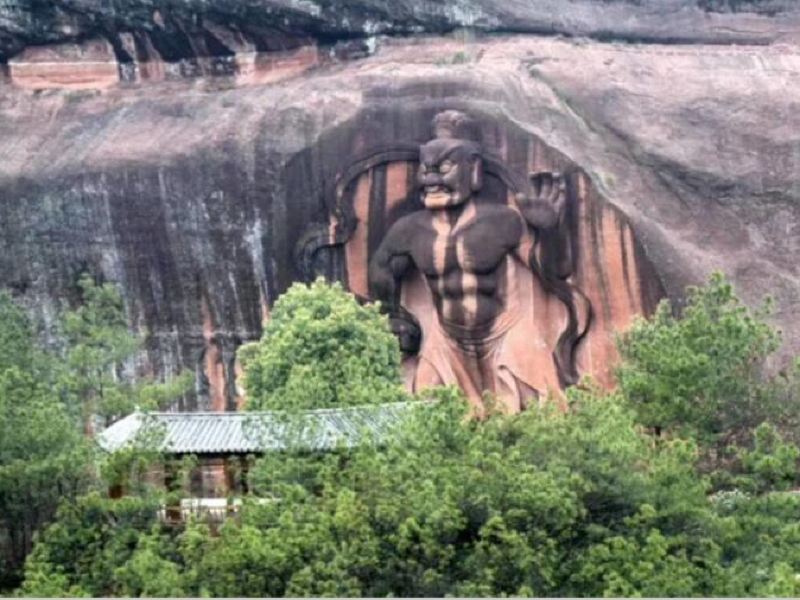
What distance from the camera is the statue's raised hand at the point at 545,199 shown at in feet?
67.2

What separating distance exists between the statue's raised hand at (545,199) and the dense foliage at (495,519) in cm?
574

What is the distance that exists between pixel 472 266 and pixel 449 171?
1178 mm

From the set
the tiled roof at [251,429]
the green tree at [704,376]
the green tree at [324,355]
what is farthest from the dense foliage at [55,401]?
the green tree at [704,376]

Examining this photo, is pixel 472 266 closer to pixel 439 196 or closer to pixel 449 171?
pixel 439 196

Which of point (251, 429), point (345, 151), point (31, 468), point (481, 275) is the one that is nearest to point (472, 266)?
point (481, 275)

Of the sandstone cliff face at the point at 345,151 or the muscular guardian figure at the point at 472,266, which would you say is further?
the muscular guardian figure at the point at 472,266

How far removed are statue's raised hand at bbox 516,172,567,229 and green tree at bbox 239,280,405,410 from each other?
2439mm

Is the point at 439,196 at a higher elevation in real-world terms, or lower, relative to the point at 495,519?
higher

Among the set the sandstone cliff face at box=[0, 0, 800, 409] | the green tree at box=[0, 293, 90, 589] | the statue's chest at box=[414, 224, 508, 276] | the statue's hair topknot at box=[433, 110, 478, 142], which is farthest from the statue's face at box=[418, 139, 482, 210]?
the green tree at box=[0, 293, 90, 589]

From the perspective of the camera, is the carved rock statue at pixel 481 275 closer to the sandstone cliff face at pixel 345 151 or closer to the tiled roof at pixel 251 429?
the sandstone cliff face at pixel 345 151

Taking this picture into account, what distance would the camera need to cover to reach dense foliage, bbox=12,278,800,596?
501 inches

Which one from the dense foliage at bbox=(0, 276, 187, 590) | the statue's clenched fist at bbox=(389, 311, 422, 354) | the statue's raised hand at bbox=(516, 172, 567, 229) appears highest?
the statue's raised hand at bbox=(516, 172, 567, 229)

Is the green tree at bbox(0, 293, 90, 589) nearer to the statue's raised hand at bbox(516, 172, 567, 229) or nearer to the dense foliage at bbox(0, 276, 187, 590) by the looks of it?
the dense foliage at bbox(0, 276, 187, 590)

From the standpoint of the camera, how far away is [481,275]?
67.9 feet
